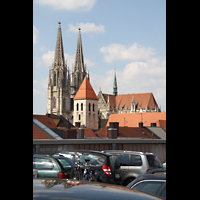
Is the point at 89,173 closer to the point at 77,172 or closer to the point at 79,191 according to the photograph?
the point at 77,172

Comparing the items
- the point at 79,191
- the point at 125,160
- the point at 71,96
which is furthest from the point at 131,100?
the point at 79,191

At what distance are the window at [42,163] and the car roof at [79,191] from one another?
6746 millimetres

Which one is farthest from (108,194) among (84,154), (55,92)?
(55,92)

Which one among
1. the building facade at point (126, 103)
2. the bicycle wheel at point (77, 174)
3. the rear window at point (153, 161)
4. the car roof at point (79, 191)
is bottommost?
the bicycle wheel at point (77, 174)

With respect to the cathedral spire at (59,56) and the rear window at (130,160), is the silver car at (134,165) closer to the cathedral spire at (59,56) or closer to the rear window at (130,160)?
the rear window at (130,160)

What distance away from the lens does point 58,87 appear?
416ft

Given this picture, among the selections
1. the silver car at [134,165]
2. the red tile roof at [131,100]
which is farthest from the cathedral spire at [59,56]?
the silver car at [134,165]

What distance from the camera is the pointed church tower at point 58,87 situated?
416ft

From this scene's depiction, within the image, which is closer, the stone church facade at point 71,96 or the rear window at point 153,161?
the rear window at point 153,161

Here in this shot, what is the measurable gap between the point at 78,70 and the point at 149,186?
424ft
